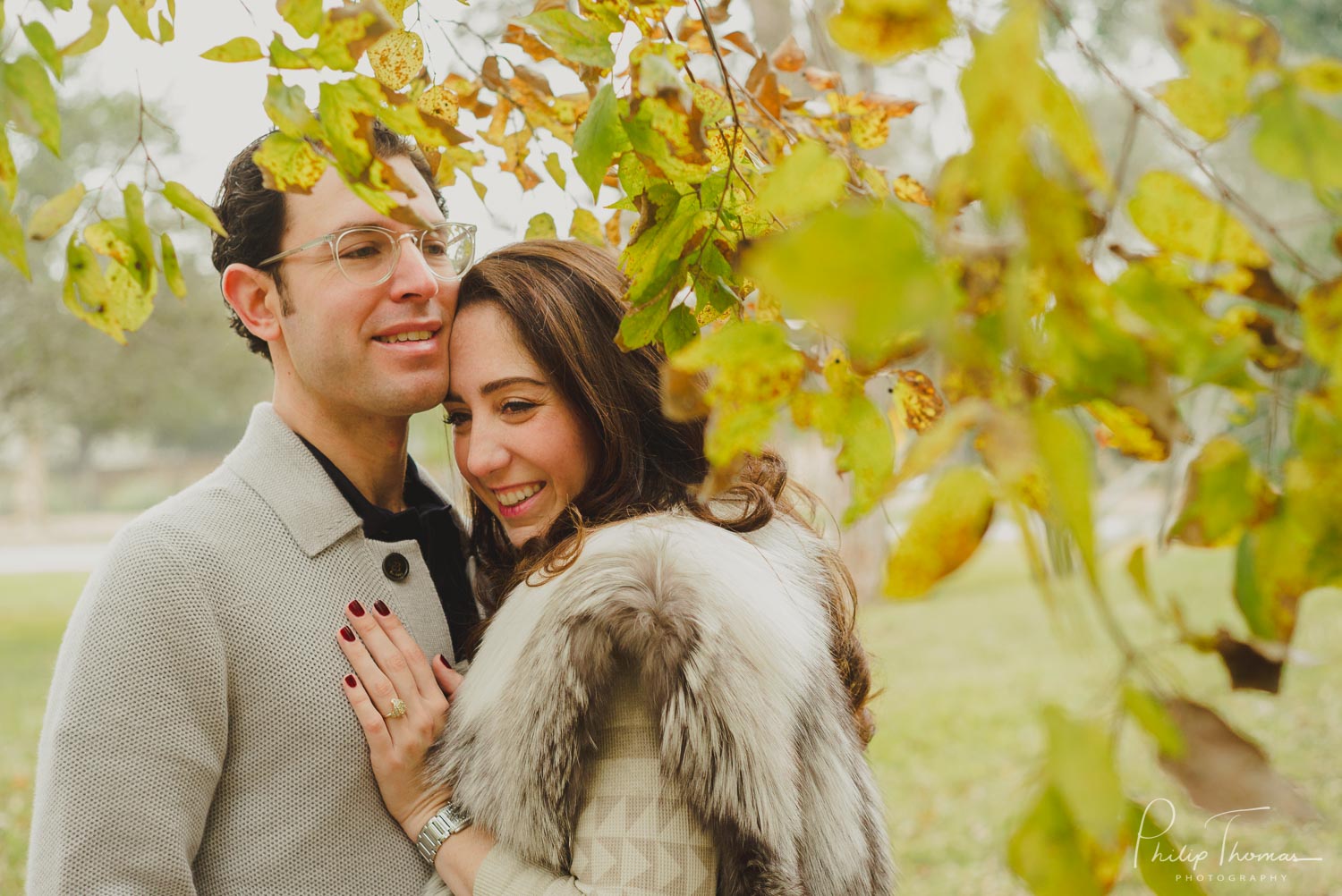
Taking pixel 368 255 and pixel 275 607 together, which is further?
pixel 368 255

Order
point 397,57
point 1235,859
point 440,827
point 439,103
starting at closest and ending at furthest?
point 397,57 < point 439,103 < point 440,827 < point 1235,859

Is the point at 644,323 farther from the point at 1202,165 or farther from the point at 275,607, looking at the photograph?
the point at 275,607

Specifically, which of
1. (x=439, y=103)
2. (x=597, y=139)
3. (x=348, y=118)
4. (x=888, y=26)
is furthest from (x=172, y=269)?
(x=888, y=26)

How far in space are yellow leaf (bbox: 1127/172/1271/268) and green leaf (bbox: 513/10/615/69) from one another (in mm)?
681

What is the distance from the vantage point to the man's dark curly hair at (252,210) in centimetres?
245

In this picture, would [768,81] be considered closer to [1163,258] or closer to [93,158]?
[1163,258]

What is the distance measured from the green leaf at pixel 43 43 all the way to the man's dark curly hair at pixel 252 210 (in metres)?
1.36

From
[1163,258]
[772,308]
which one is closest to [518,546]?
[772,308]

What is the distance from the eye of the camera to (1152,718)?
64 centimetres

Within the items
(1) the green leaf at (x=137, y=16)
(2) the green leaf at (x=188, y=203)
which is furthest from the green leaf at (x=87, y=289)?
(1) the green leaf at (x=137, y=16)

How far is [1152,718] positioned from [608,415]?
6.00ft

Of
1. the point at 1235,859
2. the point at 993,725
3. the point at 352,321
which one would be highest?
the point at 352,321

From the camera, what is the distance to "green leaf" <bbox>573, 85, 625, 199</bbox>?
4.05ft

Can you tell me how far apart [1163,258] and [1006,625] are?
12.4 meters
